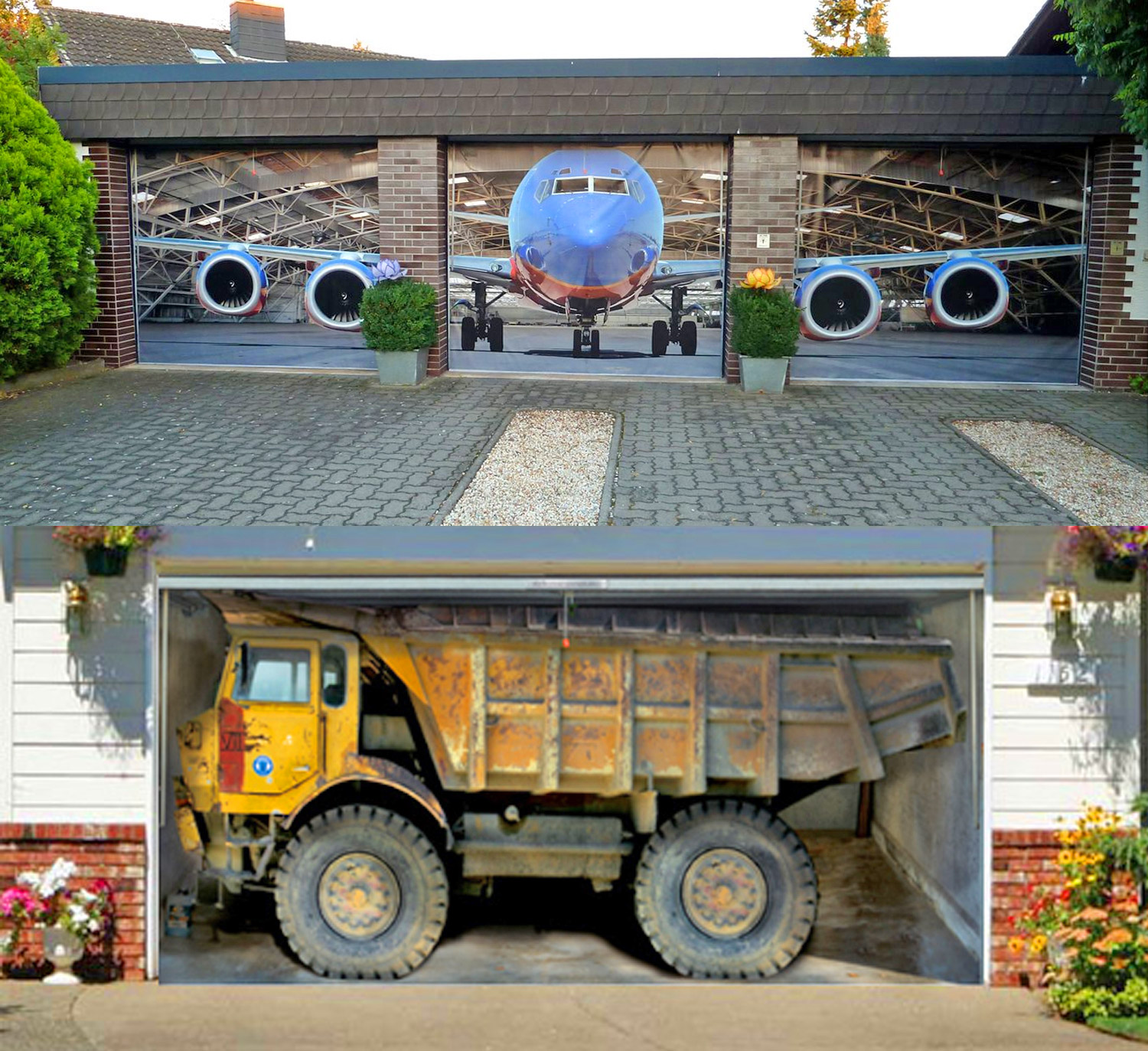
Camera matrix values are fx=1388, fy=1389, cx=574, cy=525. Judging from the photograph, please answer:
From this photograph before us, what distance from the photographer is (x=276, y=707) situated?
6.15 meters

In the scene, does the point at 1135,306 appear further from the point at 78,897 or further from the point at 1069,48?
the point at 78,897

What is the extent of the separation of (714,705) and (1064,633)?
1.56 metres

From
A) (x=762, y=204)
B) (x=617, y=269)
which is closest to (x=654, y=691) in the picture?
(x=617, y=269)

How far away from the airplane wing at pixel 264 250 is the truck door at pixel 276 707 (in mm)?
9716

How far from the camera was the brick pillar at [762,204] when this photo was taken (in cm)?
1450

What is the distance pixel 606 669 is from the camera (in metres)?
6.09

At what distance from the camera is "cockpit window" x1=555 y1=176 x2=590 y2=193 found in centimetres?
1468

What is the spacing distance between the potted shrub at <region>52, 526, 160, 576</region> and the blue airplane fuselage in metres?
9.17

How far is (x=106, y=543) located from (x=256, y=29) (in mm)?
25455

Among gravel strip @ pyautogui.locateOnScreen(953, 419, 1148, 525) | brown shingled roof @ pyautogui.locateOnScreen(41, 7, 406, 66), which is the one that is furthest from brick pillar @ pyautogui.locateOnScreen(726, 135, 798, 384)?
brown shingled roof @ pyautogui.locateOnScreen(41, 7, 406, 66)

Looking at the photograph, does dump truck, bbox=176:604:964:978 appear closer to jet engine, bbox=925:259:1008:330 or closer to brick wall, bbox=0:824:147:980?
brick wall, bbox=0:824:147:980

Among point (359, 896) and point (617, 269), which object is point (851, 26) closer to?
point (617, 269)

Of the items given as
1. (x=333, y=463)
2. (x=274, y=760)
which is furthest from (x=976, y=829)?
(x=333, y=463)

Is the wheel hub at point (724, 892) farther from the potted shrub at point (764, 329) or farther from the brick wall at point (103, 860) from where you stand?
the potted shrub at point (764, 329)
